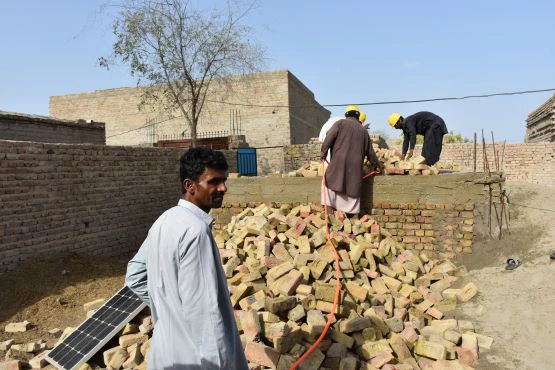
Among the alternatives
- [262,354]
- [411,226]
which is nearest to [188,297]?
[262,354]

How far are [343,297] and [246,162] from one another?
11.4m

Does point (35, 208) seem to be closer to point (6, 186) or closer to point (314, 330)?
point (6, 186)

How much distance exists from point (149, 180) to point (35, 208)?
3121mm

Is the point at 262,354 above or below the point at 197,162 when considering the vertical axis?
below

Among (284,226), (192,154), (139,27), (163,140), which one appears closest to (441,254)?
(284,226)

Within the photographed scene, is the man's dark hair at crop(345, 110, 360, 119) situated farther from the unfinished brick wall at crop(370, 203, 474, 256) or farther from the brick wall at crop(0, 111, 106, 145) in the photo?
the brick wall at crop(0, 111, 106, 145)

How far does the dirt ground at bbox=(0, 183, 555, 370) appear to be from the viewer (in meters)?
3.61

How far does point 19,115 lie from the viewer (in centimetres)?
939

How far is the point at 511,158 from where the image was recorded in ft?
47.5

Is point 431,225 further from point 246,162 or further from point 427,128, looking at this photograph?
point 246,162

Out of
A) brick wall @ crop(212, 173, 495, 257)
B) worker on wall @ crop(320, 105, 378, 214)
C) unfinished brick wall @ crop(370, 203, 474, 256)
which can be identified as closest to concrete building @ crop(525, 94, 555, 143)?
brick wall @ crop(212, 173, 495, 257)

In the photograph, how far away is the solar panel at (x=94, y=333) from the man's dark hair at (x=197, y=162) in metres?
2.55

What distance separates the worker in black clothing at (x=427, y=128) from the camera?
281 inches

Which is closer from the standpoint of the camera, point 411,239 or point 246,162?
point 411,239
